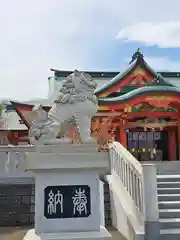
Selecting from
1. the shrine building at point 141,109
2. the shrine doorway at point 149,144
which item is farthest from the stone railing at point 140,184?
the shrine doorway at point 149,144

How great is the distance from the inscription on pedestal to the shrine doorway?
14238 mm

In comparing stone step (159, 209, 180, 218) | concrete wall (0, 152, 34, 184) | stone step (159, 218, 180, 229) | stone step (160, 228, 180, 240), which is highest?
concrete wall (0, 152, 34, 184)

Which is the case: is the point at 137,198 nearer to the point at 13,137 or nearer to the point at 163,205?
the point at 163,205

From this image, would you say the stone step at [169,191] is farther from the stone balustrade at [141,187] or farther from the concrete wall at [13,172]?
the concrete wall at [13,172]

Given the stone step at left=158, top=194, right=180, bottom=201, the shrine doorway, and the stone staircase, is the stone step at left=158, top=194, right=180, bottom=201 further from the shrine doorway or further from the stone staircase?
the shrine doorway

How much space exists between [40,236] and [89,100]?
6.77 feet

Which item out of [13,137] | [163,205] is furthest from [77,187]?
[13,137]

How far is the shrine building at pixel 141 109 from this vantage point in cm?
1501

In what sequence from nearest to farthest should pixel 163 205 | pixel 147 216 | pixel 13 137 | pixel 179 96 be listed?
pixel 147 216 → pixel 163 205 → pixel 179 96 → pixel 13 137

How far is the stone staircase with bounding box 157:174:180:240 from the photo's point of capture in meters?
6.75

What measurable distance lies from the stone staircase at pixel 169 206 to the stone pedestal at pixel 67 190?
8.05ft

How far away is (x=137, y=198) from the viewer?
707 cm

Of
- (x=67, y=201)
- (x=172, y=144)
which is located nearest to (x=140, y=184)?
(x=67, y=201)

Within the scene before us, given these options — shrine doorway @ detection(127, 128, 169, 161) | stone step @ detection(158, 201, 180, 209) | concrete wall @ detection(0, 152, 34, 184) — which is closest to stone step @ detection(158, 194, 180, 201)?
stone step @ detection(158, 201, 180, 209)
